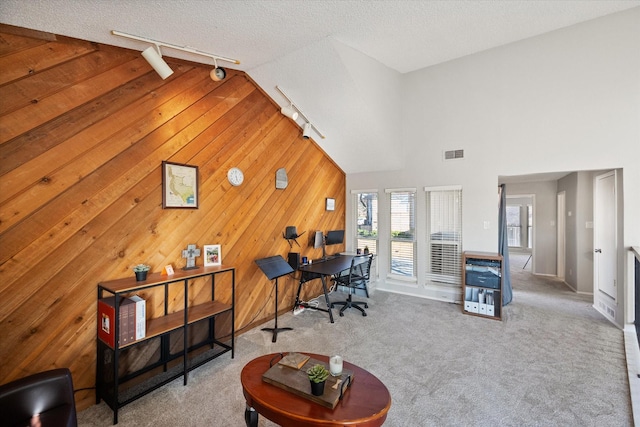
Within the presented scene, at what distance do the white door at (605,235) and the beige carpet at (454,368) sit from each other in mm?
508

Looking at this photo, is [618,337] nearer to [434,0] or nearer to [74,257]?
[434,0]

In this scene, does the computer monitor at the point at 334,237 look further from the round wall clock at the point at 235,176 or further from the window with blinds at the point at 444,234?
the round wall clock at the point at 235,176

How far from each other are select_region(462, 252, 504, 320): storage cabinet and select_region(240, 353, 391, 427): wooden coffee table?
118 inches

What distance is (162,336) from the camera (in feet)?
8.56

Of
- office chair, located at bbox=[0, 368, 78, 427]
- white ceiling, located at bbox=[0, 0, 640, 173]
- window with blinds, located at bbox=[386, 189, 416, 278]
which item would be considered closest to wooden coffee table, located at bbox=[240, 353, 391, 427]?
office chair, located at bbox=[0, 368, 78, 427]

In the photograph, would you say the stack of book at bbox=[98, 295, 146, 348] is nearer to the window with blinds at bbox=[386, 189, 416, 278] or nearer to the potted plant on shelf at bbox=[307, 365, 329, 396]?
the potted plant on shelf at bbox=[307, 365, 329, 396]

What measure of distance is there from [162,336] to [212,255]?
87 centimetres

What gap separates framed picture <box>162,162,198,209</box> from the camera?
2609 millimetres

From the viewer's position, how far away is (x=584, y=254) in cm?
504

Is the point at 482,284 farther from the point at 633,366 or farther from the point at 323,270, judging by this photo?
the point at 323,270

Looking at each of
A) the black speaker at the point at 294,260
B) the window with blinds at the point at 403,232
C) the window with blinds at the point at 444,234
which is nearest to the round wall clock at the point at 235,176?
the black speaker at the point at 294,260

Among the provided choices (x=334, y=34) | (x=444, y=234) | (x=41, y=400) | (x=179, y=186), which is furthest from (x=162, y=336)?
(x=444, y=234)

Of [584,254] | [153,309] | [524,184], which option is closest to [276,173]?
[153,309]

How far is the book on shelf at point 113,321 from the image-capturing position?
204cm
